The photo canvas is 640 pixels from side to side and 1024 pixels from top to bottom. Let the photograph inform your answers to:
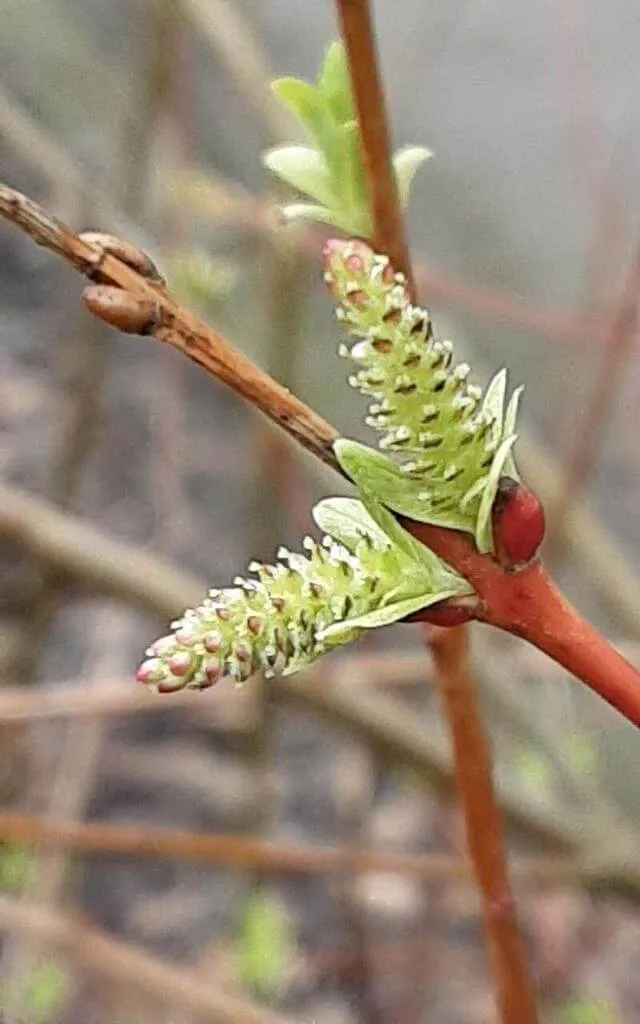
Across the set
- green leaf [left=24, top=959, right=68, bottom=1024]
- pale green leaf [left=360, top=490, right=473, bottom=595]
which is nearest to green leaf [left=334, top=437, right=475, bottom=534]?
pale green leaf [left=360, top=490, right=473, bottom=595]

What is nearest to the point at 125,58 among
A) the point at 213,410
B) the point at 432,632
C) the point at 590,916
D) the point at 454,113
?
the point at 454,113

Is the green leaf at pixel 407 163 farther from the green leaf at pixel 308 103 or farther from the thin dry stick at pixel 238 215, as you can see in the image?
the thin dry stick at pixel 238 215

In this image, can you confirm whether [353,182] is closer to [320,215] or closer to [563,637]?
[320,215]

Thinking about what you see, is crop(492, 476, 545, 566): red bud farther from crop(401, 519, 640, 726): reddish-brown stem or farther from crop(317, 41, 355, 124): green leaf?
crop(317, 41, 355, 124): green leaf

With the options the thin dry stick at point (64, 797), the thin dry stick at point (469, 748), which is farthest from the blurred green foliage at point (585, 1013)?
the thin dry stick at point (469, 748)

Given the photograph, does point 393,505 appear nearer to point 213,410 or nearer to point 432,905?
point 432,905

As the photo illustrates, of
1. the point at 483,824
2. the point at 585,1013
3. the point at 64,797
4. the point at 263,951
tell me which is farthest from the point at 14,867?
the point at 483,824
